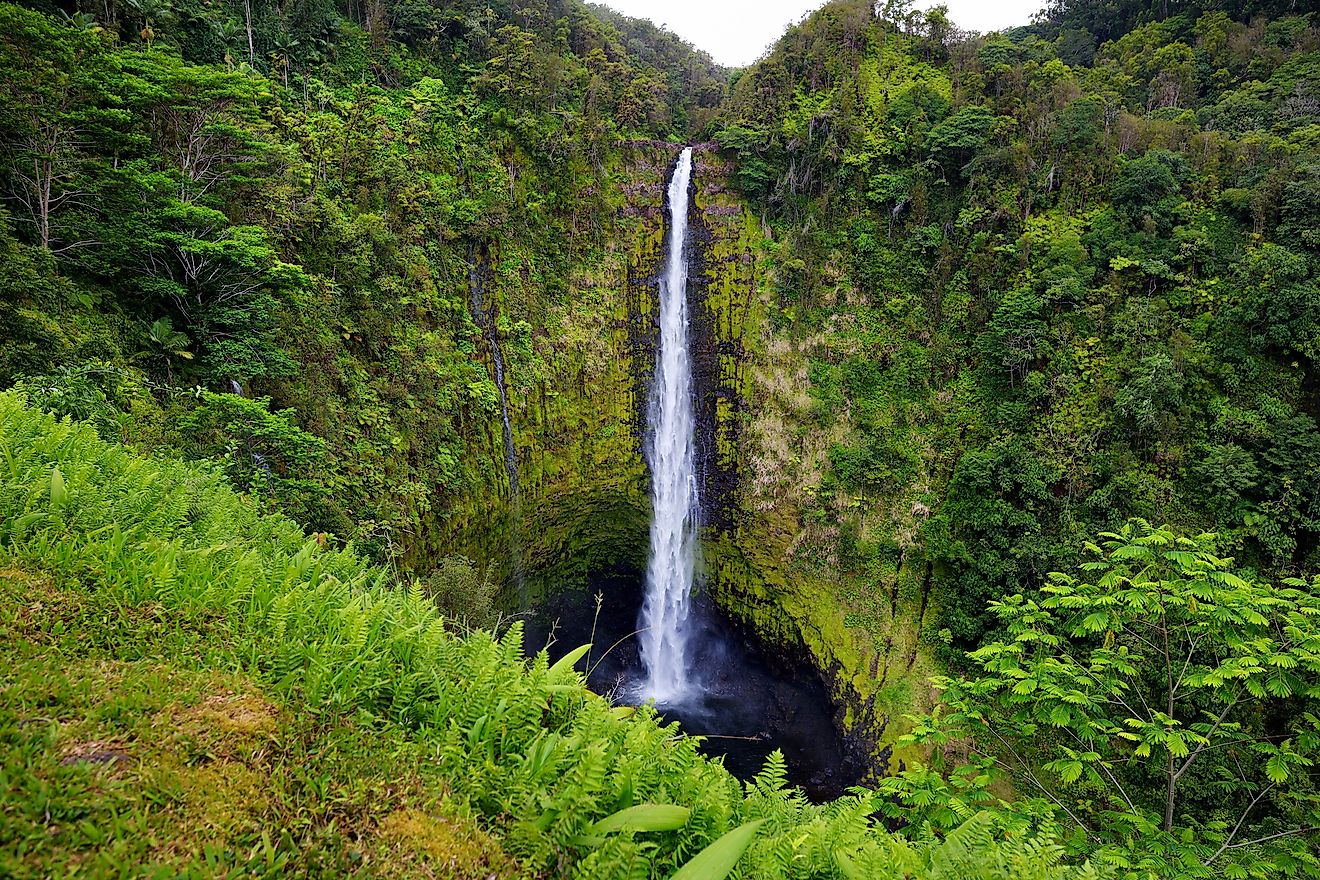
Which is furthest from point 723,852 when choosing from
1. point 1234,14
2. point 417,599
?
point 1234,14

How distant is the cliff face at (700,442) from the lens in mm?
15312

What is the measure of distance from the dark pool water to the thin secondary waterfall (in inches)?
20.7

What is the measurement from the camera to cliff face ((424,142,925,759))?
15.3 m

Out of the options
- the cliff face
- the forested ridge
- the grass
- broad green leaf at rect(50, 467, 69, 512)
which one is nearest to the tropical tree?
the forested ridge

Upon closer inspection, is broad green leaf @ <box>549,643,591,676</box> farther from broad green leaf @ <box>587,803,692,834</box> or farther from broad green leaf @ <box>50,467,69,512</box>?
broad green leaf @ <box>50,467,69,512</box>

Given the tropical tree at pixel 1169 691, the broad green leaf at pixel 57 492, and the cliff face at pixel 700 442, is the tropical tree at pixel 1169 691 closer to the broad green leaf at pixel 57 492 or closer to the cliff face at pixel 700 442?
the broad green leaf at pixel 57 492

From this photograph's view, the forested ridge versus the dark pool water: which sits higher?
the forested ridge

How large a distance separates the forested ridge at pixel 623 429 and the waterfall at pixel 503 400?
12 centimetres

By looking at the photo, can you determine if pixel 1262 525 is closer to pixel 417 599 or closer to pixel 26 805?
pixel 417 599

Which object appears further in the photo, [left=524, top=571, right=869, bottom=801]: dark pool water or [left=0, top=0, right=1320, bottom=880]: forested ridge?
[left=524, top=571, right=869, bottom=801]: dark pool water

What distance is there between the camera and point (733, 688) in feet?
54.5

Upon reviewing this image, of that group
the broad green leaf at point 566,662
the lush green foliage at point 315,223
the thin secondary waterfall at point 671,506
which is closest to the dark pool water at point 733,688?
the thin secondary waterfall at point 671,506

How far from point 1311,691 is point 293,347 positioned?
1330 cm

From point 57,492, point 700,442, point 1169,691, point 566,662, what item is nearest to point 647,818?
point 566,662
